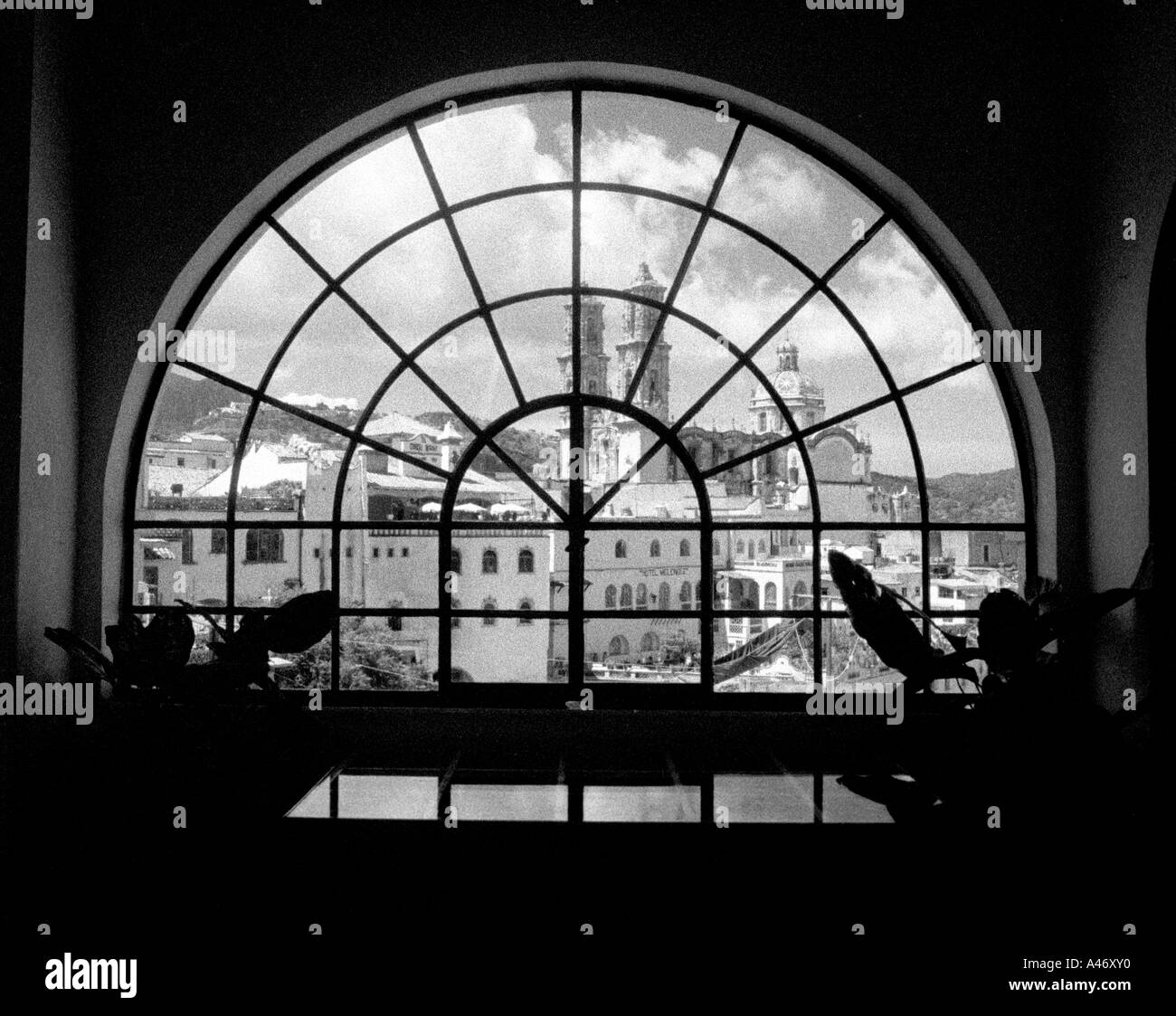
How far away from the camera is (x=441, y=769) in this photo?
3.08m

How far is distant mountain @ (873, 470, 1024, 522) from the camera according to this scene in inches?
136

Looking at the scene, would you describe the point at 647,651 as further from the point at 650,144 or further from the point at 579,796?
the point at 650,144

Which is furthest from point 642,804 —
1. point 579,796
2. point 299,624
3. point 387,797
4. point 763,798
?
point 299,624

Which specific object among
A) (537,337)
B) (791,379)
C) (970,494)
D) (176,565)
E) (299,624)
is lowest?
(299,624)

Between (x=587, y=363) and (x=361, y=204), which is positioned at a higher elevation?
(x=361, y=204)

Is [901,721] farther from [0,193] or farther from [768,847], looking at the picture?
[0,193]

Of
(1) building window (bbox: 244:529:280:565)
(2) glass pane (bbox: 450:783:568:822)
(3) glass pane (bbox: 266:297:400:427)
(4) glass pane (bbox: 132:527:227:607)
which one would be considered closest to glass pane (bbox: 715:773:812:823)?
(2) glass pane (bbox: 450:783:568:822)

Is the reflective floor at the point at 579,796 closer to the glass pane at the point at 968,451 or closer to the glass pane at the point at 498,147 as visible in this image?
the glass pane at the point at 968,451

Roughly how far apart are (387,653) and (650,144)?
230 centimetres

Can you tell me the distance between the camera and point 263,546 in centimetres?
353

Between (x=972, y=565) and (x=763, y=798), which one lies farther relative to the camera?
(x=972, y=565)

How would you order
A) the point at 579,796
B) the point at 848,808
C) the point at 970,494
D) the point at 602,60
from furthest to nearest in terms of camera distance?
the point at 970,494 → the point at 602,60 → the point at 579,796 → the point at 848,808

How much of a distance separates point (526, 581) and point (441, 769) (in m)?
0.81

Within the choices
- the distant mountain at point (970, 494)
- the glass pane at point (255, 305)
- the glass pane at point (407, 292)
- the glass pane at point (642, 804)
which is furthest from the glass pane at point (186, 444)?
the distant mountain at point (970, 494)
